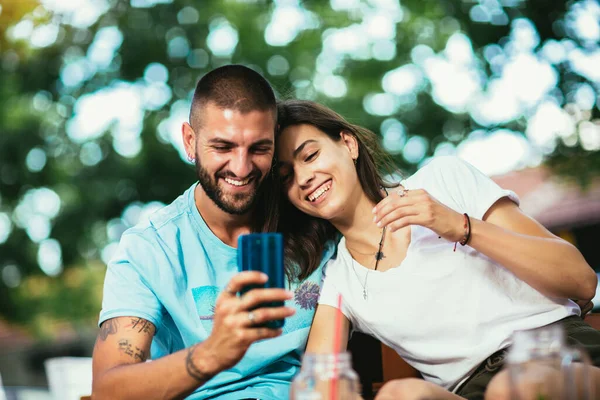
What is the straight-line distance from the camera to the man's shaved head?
284cm

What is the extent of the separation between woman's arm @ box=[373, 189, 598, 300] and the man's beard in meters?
0.56

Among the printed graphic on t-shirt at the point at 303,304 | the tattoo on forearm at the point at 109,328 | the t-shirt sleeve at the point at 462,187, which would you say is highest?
the t-shirt sleeve at the point at 462,187

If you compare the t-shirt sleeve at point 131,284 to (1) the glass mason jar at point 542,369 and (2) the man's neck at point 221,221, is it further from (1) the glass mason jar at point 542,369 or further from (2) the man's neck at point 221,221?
(1) the glass mason jar at point 542,369

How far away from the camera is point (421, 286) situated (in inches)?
110

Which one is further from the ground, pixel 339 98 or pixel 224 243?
pixel 224 243

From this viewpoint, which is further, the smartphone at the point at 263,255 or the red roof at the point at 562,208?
the red roof at the point at 562,208

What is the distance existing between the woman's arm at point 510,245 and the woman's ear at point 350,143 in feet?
2.11

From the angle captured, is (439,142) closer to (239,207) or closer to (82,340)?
(239,207)

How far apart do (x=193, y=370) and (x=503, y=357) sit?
A: 1.17m

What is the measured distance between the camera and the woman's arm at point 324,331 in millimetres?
2861

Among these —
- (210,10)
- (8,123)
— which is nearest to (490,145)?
(210,10)

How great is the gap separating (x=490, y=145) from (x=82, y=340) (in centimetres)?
1298

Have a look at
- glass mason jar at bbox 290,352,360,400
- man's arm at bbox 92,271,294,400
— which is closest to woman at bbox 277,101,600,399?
man's arm at bbox 92,271,294,400

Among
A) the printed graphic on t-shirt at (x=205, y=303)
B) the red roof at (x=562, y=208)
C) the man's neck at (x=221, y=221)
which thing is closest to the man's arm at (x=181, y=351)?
the printed graphic on t-shirt at (x=205, y=303)
